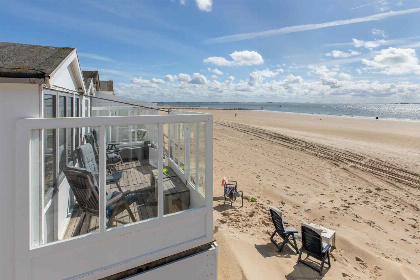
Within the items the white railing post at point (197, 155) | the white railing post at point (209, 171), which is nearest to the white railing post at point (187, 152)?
the white railing post at point (197, 155)

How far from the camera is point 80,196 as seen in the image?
150 inches

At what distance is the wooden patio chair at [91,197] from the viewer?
351cm

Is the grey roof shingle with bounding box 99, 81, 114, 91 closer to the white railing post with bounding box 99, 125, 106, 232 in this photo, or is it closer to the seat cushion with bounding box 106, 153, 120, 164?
the seat cushion with bounding box 106, 153, 120, 164

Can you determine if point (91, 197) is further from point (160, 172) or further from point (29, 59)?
point (29, 59)

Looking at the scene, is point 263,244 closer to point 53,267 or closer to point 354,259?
point 354,259

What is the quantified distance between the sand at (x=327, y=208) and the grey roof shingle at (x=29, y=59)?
4.44m

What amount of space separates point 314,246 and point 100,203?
4.45m

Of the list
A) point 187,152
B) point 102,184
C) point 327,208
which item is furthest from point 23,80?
point 327,208

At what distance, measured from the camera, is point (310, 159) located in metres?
14.4

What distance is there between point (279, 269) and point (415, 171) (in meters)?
11.4

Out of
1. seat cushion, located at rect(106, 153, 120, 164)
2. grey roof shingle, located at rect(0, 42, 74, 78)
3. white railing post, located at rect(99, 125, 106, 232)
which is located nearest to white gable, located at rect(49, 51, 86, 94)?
grey roof shingle, located at rect(0, 42, 74, 78)

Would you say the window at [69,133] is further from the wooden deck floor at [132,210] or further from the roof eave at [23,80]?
the roof eave at [23,80]

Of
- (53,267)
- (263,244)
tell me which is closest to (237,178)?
(263,244)

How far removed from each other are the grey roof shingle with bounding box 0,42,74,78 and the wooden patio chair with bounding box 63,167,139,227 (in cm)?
145
